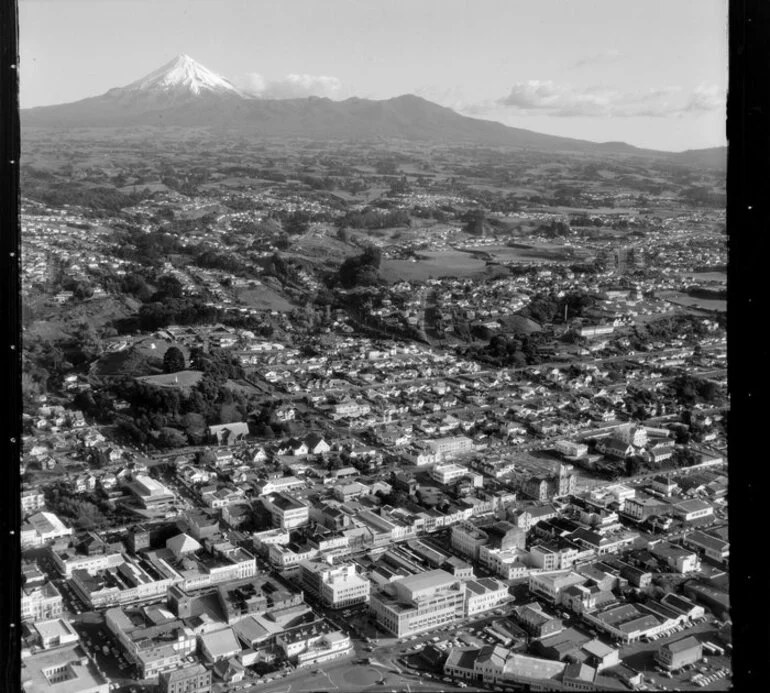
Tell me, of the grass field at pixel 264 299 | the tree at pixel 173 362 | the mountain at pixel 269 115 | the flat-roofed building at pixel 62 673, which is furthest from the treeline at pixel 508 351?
the flat-roofed building at pixel 62 673

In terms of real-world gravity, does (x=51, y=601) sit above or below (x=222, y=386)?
below

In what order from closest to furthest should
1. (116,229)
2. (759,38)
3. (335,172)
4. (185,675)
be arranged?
(759,38), (185,675), (335,172), (116,229)

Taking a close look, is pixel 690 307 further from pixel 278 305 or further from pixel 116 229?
pixel 116 229

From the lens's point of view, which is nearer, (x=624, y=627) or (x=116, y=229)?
(x=624, y=627)

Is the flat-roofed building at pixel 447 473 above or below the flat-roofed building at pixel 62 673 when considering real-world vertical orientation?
above

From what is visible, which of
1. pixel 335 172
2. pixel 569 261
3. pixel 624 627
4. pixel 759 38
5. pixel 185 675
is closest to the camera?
pixel 759 38

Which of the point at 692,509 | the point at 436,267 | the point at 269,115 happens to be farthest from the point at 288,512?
the point at 436,267

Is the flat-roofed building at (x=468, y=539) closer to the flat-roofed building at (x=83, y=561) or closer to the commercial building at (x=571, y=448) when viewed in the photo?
the commercial building at (x=571, y=448)

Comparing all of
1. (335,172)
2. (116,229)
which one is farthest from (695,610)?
(116,229)
